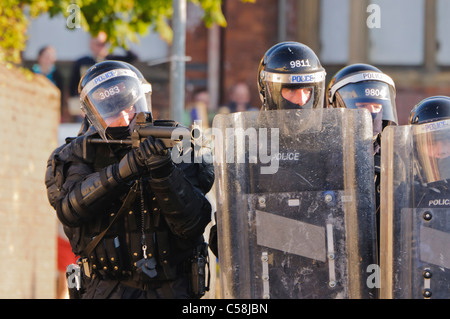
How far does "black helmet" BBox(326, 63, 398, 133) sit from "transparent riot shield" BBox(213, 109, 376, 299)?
1.63 m

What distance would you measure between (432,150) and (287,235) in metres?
0.68

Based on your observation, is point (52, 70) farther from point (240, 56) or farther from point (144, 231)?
point (144, 231)

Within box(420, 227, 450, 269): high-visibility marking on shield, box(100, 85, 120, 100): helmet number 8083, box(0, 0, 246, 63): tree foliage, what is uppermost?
box(0, 0, 246, 63): tree foliage

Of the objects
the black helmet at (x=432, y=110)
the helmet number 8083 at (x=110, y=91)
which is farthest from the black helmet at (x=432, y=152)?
the helmet number 8083 at (x=110, y=91)

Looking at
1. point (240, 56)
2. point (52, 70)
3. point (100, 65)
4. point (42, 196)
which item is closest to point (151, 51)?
point (240, 56)

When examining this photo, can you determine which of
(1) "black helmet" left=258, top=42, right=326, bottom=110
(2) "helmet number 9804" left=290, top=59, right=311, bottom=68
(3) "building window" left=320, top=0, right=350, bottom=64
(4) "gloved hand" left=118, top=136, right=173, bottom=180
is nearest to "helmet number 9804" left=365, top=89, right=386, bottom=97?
(1) "black helmet" left=258, top=42, right=326, bottom=110

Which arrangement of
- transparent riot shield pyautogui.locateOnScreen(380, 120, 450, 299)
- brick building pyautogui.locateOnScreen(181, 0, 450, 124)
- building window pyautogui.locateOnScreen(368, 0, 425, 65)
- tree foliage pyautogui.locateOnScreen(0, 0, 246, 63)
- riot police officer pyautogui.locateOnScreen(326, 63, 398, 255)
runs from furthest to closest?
building window pyautogui.locateOnScreen(368, 0, 425, 65) < brick building pyautogui.locateOnScreen(181, 0, 450, 124) < tree foliage pyautogui.locateOnScreen(0, 0, 246, 63) < riot police officer pyautogui.locateOnScreen(326, 63, 398, 255) < transparent riot shield pyautogui.locateOnScreen(380, 120, 450, 299)

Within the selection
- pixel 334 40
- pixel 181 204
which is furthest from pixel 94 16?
pixel 334 40

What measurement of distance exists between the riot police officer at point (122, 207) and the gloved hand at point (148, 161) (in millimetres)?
11

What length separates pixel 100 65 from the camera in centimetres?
512

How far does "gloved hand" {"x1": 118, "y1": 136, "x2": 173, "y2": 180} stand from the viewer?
14.2 ft

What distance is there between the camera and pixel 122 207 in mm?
4773

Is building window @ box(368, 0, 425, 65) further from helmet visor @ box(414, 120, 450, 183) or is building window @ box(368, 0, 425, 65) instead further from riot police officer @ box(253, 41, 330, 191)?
helmet visor @ box(414, 120, 450, 183)
